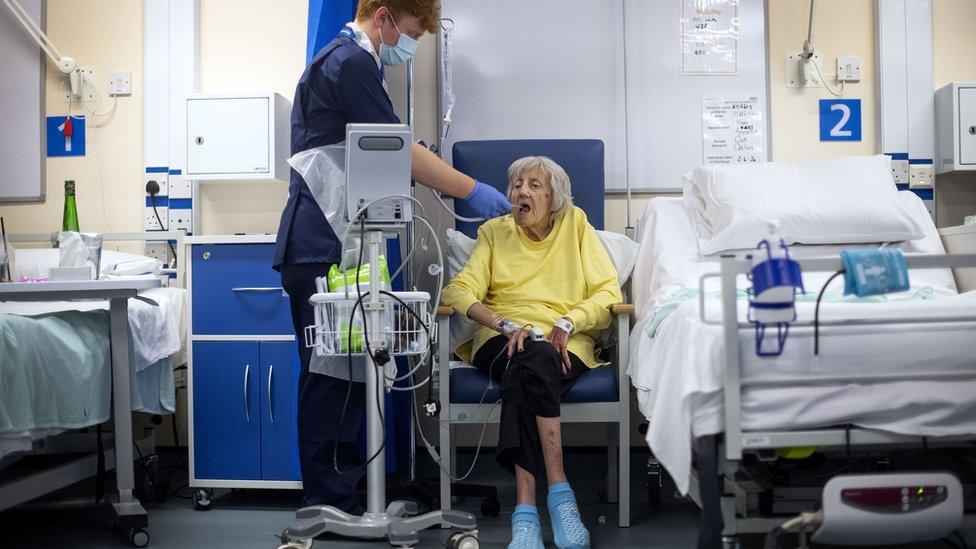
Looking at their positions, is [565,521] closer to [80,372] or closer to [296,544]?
[296,544]

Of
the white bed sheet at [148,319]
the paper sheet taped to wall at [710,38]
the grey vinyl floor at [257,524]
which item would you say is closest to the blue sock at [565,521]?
the grey vinyl floor at [257,524]

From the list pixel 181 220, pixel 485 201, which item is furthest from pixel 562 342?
pixel 181 220

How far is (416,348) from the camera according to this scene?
2119 millimetres

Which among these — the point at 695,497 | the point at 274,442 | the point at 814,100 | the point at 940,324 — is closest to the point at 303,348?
the point at 274,442

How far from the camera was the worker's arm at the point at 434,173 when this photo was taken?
7.88 feet

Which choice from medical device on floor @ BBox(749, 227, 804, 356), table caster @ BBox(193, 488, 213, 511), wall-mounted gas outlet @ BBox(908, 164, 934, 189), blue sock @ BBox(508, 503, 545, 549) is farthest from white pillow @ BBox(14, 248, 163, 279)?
wall-mounted gas outlet @ BBox(908, 164, 934, 189)

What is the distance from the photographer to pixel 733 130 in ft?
10.9

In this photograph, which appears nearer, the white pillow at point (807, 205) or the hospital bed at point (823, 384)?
the hospital bed at point (823, 384)

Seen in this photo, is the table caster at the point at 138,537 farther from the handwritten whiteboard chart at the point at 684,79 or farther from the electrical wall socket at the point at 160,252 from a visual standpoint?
the handwritten whiteboard chart at the point at 684,79

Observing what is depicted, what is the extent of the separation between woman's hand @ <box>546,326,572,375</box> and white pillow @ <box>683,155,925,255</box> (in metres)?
0.57

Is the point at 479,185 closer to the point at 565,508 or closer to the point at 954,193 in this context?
the point at 565,508

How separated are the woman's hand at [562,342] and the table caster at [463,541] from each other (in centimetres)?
56

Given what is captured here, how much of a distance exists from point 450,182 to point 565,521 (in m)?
1.01

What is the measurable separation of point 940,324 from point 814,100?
189 cm
